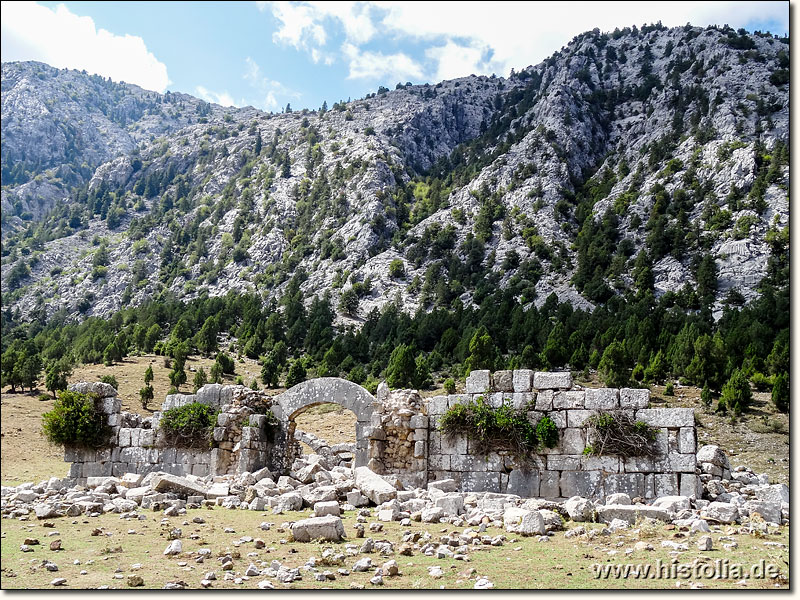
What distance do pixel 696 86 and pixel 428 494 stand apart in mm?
82299

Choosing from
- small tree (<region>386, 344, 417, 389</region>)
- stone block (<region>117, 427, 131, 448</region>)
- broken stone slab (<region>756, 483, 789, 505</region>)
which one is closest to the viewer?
broken stone slab (<region>756, 483, 789, 505</region>)

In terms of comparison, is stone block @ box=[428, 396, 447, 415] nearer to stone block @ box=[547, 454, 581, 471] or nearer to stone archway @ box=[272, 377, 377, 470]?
stone archway @ box=[272, 377, 377, 470]

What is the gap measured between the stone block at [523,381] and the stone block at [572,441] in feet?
3.91

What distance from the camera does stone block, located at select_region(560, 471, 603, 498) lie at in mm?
13406

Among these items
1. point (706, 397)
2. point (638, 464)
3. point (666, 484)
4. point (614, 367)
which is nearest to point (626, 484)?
point (638, 464)

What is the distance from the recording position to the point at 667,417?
1316 cm

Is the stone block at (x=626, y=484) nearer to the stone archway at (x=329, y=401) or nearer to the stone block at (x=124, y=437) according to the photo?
the stone archway at (x=329, y=401)

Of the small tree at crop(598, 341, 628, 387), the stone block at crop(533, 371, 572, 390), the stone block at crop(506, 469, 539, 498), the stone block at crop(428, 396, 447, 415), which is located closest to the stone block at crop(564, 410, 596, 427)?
the stone block at crop(533, 371, 572, 390)

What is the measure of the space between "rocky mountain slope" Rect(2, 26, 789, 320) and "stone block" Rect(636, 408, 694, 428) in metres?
46.3

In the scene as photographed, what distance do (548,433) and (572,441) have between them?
50cm

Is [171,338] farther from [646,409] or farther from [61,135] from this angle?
[61,135]

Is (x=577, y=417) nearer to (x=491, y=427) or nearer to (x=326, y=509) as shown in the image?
(x=491, y=427)

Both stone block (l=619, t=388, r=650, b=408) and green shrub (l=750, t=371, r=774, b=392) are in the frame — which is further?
green shrub (l=750, t=371, r=774, b=392)

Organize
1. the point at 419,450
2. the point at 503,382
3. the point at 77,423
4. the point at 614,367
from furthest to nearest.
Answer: the point at 614,367 < the point at 77,423 < the point at 419,450 < the point at 503,382
